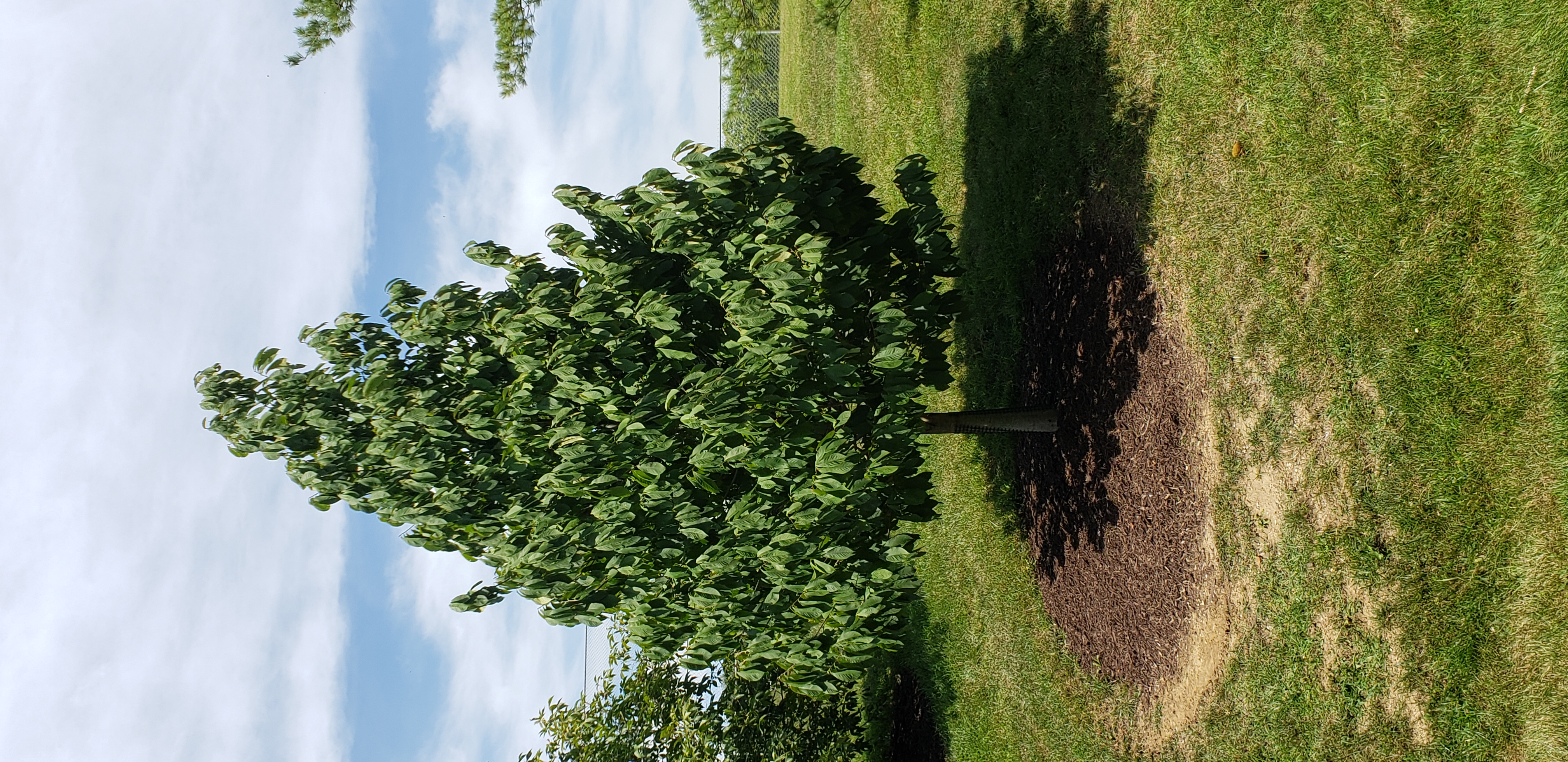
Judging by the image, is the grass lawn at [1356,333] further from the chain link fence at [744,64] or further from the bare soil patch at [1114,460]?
the chain link fence at [744,64]

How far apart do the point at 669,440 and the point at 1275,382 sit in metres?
4.29

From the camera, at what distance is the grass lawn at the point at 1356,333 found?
5285 millimetres

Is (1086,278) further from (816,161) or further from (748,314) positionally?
(748,314)

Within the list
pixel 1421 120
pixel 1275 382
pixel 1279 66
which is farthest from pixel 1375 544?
pixel 1279 66

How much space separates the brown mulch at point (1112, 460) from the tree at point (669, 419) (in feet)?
6.14

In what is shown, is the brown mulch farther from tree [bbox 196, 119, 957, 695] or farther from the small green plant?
the small green plant

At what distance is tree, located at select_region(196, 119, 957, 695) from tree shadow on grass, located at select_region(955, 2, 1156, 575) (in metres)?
1.92

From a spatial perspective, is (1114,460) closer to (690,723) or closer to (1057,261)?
(1057,261)

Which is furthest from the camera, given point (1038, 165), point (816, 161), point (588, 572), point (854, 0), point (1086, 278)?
point (854, 0)

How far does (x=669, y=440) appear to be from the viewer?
21.9 ft

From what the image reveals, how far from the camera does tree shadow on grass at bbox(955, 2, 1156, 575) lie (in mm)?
8391

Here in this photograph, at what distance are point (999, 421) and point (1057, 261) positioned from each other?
1.68 metres

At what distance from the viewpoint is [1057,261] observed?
9367 mm

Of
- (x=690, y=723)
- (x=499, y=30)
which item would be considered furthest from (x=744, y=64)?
(x=690, y=723)
